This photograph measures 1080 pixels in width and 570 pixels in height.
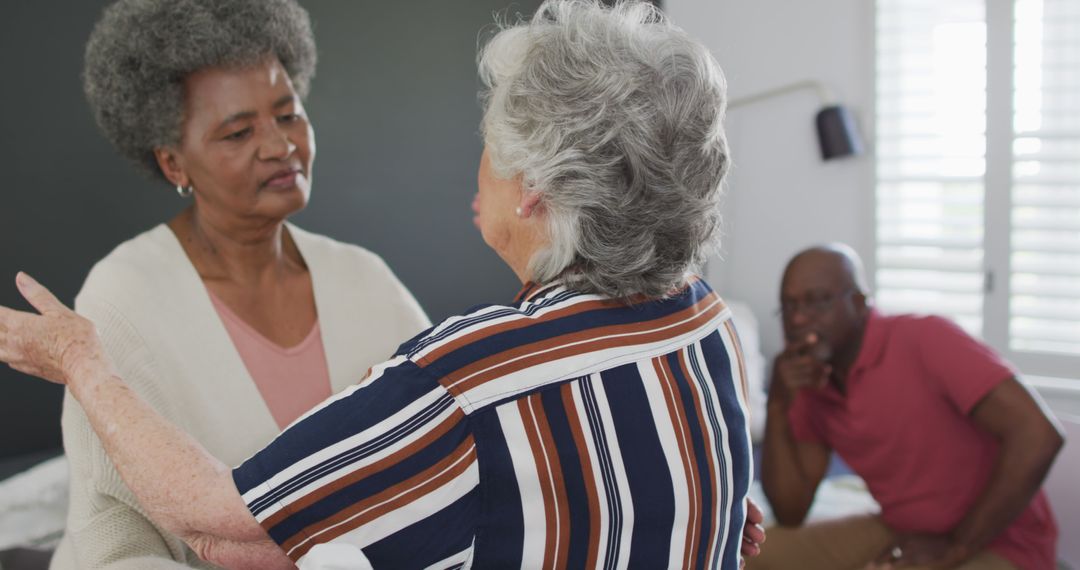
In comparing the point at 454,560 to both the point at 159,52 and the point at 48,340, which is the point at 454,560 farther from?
the point at 159,52

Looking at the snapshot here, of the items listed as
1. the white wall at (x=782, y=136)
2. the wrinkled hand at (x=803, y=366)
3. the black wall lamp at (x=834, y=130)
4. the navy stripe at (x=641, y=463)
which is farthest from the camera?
the white wall at (x=782, y=136)

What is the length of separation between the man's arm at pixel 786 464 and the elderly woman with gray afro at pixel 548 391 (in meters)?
1.29

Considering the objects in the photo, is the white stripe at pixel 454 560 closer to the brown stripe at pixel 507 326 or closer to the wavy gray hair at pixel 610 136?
the brown stripe at pixel 507 326

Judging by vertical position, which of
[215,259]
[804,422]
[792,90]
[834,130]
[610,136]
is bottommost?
[804,422]

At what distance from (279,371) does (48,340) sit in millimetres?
529

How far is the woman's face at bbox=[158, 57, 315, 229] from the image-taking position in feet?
5.18

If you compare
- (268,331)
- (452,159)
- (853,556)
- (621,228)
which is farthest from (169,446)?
(452,159)

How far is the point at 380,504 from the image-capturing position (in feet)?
2.87

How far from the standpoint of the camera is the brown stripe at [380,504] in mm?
874

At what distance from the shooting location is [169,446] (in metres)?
0.99

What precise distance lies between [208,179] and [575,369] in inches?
37.2

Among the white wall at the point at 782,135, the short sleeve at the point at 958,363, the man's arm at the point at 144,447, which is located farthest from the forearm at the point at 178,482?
the white wall at the point at 782,135

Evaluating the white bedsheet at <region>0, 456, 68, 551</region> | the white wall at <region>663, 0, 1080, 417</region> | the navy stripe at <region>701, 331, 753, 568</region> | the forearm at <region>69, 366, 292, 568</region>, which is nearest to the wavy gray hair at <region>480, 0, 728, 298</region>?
the navy stripe at <region>701, 331, 753, 568</region>

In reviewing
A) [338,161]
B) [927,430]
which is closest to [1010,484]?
[927,430]
